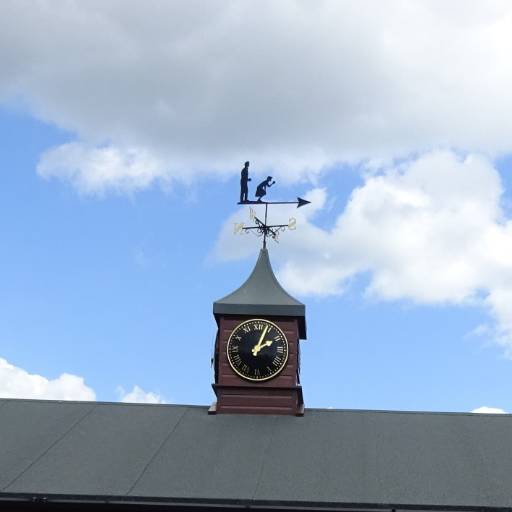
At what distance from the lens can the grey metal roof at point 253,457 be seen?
21.3 meters

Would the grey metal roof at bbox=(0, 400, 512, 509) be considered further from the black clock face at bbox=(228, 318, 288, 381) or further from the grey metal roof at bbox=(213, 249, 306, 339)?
the grey metal roof at bbox=(213, 249, 306, 339)

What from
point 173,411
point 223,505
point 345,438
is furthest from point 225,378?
point 223,505

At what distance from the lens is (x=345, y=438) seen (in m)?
24.4

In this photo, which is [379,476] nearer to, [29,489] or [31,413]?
[29,489]

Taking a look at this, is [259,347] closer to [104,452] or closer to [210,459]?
[210,459]

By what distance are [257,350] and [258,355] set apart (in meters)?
0.14

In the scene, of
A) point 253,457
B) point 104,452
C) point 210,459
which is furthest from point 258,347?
point 104,452

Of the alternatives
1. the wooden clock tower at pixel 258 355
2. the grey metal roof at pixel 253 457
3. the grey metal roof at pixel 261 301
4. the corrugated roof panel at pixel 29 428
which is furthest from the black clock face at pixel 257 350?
the corrugated roof panel at pixel 29 428

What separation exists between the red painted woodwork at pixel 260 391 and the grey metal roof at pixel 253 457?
368 millimetres

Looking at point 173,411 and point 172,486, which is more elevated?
point 173,411

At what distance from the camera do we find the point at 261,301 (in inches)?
1072

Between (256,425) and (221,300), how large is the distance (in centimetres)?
370

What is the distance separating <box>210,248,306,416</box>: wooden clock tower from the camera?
86.8 feet

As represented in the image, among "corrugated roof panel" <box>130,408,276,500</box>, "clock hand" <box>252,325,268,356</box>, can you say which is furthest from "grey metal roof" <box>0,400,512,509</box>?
"clock hand" <box>252,325,268,356</box>
